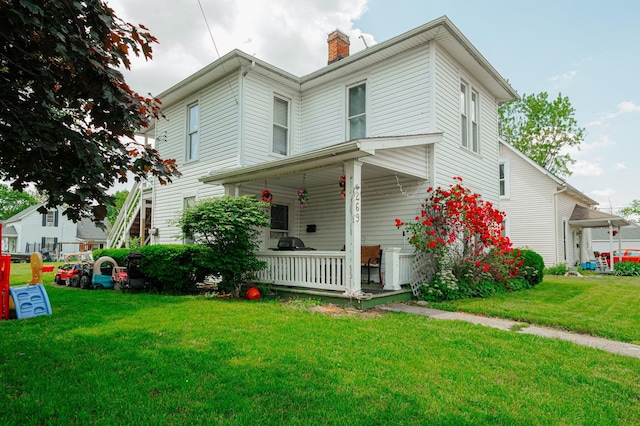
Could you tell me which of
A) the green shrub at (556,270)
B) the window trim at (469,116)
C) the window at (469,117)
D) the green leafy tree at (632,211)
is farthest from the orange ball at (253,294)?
the green leafy tree at (632,211)

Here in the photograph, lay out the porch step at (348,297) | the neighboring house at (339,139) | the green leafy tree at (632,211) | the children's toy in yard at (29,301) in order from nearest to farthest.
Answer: the children's toy in yard at (29,301) < the porch step at (348,297) < the neighboring house at (339,139) < the green leafy tree at (632,211)

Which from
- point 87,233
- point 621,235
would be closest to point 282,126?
point 621,235

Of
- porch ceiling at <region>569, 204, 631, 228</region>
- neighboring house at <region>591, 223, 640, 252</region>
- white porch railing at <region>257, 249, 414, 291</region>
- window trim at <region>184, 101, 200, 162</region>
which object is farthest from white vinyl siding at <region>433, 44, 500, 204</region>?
neighboring house at <region>591, 223, 640, 252</region>

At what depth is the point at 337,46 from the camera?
12.0 meters

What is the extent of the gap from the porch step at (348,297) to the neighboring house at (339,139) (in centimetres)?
18

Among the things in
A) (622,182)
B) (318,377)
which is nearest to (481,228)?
(318,377)

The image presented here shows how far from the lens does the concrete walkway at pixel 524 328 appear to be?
475 cm

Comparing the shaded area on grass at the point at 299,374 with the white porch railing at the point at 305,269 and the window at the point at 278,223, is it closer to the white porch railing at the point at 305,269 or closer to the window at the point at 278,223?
the white porch railing at the point at 305,269

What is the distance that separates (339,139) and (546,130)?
22305 mm

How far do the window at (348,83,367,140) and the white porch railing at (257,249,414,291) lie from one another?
4069mm

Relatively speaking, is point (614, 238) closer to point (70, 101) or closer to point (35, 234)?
point (70, 101)

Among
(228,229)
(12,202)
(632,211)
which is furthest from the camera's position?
(12,202)

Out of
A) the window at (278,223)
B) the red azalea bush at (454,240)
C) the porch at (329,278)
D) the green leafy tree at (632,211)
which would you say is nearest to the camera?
the porch at (329,278)

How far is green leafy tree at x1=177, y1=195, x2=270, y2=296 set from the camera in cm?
784
